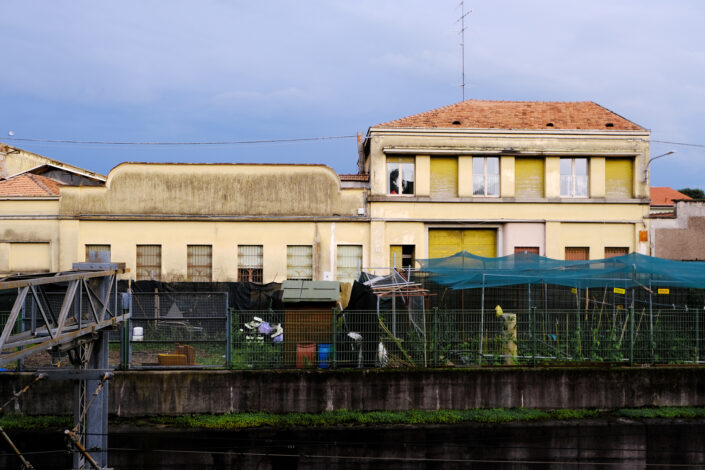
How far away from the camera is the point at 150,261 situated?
26.0 meters

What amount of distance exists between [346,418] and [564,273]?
7963 mm

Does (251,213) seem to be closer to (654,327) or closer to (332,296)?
(332,296)

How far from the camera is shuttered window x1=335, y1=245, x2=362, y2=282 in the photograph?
2634 centimetres

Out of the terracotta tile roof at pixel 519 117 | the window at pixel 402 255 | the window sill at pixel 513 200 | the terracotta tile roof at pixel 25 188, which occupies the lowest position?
the window at pixel 402 255

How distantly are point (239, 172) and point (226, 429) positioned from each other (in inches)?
562

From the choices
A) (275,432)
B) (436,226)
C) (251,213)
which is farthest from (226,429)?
(436,226)

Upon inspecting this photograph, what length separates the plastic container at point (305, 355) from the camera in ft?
49.6

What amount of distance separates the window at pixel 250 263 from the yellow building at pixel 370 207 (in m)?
0.06

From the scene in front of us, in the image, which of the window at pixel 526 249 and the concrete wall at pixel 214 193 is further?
the window at pixel 526 249

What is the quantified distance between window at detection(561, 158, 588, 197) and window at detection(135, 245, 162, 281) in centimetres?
1754

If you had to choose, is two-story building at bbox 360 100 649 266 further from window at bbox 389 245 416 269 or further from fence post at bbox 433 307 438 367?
fence post at bbox 433 307 438 367

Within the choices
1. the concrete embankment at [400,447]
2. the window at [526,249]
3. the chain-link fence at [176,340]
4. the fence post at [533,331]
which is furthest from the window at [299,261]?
the concrete embankment at [400,447]

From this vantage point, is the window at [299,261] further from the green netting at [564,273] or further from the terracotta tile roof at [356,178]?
the green netting at [564,273]

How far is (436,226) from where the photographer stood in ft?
89.0
